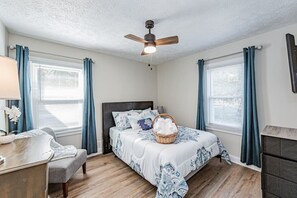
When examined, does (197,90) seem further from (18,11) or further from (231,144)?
(18,11)

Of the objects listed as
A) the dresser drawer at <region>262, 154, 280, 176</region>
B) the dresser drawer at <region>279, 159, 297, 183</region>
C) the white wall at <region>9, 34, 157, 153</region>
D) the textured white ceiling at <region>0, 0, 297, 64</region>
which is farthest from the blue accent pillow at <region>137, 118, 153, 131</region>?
the dresser drawer at <region>279, 159, 297, 183</region>

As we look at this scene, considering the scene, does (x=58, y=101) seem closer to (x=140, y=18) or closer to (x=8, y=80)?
(x=8, y=80)

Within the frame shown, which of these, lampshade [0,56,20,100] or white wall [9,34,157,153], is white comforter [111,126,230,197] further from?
lampshade [0,56,20,100]

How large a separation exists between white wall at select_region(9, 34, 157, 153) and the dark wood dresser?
303cm

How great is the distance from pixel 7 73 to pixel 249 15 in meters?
2.76

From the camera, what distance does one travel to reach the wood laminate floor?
196 cm

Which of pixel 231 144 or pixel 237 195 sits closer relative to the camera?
pixel 237 195

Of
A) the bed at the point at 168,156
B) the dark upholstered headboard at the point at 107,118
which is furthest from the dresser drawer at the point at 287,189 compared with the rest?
the dark upholstered headboard at the point at 107,118

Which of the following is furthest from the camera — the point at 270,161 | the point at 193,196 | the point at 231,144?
the point at 231,144

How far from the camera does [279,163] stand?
1.63 meters

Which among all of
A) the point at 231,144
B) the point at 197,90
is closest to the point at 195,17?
the point at 197,90

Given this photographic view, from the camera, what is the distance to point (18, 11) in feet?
5.84

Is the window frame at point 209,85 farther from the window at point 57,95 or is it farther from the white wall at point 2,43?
the white wall at point 2,43

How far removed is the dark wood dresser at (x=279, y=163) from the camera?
155 centimetres
